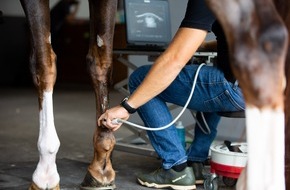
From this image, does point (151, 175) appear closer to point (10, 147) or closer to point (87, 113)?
point (10, 147)

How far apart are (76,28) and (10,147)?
5958mm

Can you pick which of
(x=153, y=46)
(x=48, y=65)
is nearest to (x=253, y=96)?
(x=48, y=65)

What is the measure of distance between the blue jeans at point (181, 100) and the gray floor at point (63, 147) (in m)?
0.19

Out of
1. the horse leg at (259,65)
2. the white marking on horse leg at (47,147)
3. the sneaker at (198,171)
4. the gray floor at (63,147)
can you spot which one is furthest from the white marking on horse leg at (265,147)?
the sneaker at (198,171)

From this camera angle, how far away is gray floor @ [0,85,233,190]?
8.46ft

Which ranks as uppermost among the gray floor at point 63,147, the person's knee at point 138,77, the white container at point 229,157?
the person's knee at point 138,77

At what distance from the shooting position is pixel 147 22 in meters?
3.29

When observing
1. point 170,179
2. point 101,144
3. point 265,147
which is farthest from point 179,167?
point 265,147

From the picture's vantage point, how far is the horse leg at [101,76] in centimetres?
230

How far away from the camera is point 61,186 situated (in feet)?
7.90

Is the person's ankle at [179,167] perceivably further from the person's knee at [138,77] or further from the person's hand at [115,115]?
the person's hand at [115,115]

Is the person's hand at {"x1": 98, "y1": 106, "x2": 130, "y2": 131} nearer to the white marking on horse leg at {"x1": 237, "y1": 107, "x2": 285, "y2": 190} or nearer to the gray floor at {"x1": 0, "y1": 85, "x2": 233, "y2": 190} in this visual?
the gray floor at {"x1": 0, "y1": 85, "x2": 233, "y2": 190}

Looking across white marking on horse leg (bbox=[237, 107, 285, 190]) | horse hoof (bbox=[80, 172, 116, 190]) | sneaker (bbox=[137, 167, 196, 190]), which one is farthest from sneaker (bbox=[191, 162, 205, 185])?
white marking on horse leg (bbox=[237, 107, 285, 190])

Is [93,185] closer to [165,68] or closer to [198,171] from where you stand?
[198,171]
